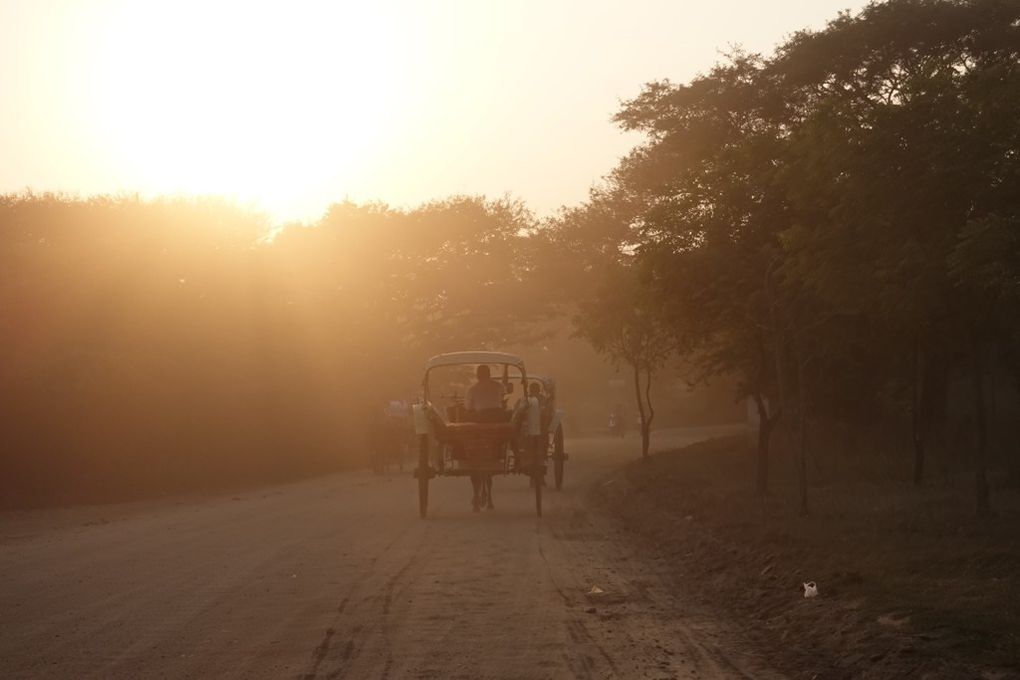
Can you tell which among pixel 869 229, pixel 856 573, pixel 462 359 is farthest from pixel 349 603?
pixel 462 359

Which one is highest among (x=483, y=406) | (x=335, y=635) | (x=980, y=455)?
(x=483, y=406)

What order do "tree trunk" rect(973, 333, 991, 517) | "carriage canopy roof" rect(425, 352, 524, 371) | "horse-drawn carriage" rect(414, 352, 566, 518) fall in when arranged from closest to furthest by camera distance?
"tree trunk" rect(973, 333, 991, 517)
"horse-drawn carriage" rect(414, 352, 566, 518)
"carriage canopy roof" rect(425, 352, 524, 371)

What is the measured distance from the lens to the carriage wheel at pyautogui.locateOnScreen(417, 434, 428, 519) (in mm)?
21812

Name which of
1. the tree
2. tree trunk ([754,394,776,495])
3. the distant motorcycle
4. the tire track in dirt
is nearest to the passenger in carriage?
tree trunk ([754,394,776,495])

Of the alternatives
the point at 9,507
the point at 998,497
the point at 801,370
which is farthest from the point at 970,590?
the point at 9,507

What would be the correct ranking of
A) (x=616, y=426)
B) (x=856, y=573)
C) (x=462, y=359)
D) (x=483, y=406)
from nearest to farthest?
(x=856, y=573), (x=483, y=406), (x=462, y=359), (x=616, y=426)

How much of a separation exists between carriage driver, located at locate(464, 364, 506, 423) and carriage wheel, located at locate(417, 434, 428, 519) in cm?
93

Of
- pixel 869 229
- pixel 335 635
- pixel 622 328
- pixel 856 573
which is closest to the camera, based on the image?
pixel 335 635

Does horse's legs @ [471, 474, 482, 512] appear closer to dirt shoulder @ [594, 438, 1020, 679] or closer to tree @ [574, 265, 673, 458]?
dirt shoulder @ [594, 438, 1020, 679]

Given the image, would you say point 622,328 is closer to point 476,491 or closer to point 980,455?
point 476,491

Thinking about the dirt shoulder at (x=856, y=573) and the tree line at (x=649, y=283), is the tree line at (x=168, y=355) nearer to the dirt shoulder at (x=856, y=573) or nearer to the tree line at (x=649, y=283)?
the tree line at (x=649, y=283)

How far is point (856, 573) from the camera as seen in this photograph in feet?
40.9

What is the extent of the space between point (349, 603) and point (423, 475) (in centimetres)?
985

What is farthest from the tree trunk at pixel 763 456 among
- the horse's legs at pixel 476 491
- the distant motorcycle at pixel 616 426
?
the distant motorcycle at pixel 616 426
